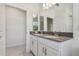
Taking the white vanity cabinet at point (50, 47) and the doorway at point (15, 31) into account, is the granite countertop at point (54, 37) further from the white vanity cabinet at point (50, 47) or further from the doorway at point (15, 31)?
the doorway at point (15, 31)

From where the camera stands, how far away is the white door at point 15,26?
176 centimetres

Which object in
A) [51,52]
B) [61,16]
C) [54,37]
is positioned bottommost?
[51,52]

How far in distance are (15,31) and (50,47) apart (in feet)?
2.21

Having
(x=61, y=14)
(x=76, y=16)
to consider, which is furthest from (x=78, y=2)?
(x=61, y=14)

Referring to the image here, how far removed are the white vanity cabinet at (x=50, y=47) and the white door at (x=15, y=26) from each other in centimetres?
26

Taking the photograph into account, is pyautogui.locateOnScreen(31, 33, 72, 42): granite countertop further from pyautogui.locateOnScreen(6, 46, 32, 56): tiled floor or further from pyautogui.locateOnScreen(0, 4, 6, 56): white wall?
pyautogui.locateOnScreen(0, 4, 6, 56): white wall

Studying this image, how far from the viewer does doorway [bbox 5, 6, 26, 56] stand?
1747 millimetres

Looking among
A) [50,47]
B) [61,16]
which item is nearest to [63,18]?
[61,16]

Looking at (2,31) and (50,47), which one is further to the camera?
(2,31)

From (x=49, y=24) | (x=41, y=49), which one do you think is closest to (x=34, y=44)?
(x=41, y=49)

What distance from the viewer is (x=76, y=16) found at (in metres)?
1.71

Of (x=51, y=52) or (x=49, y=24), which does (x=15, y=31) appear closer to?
(x=49, y=24)

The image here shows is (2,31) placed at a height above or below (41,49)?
above

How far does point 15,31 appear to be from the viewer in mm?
1801
